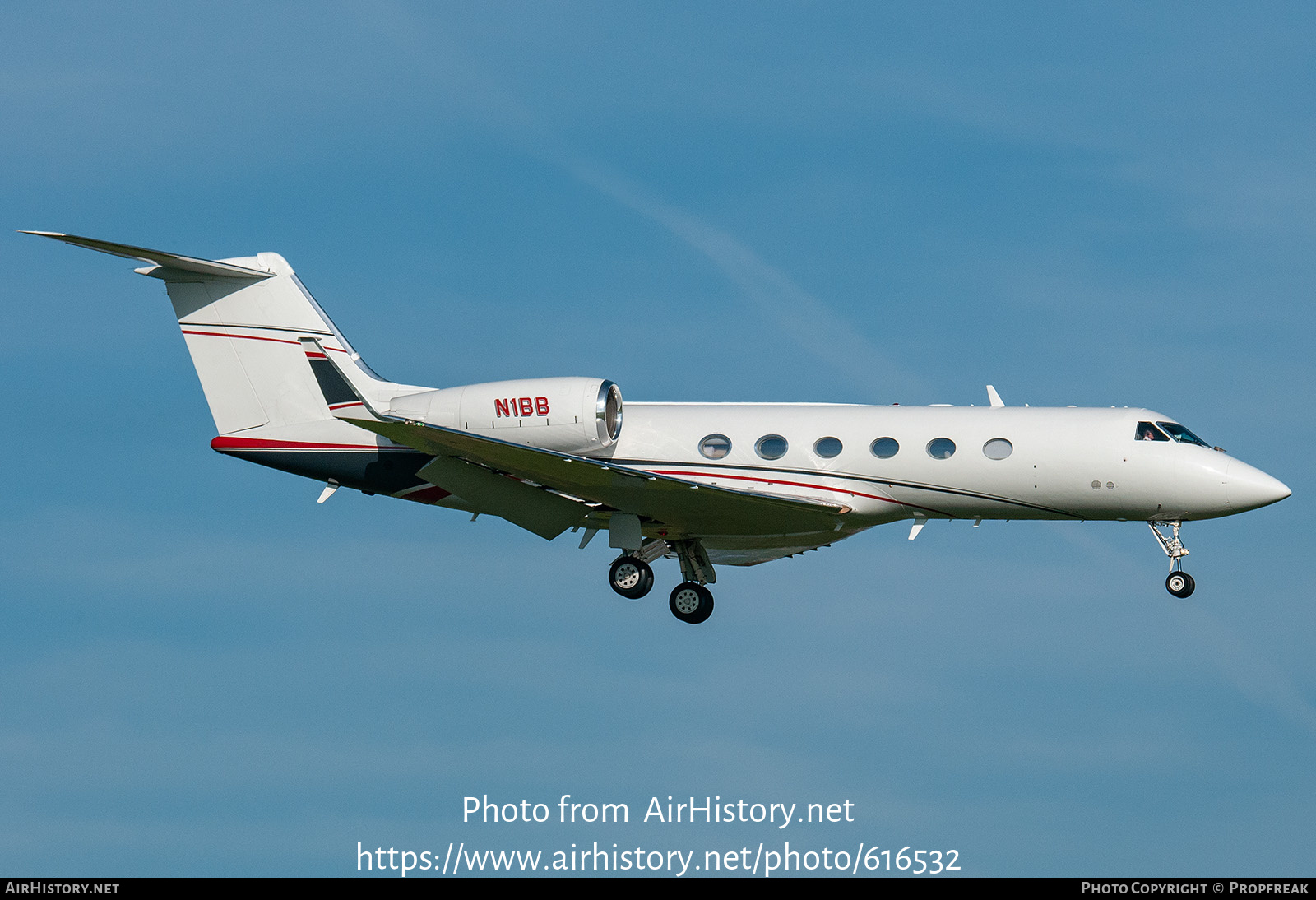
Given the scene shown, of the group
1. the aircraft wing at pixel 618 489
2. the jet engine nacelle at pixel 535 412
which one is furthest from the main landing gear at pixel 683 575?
the jet engine nacelle at pixel 535 412

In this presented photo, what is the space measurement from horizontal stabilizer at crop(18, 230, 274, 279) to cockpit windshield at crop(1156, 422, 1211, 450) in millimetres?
15156

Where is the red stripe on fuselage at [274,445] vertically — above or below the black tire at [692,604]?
above

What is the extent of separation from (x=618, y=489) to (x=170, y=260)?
8734 millimetres

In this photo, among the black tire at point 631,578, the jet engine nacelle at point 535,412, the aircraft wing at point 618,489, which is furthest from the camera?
the black tire at point 631,578

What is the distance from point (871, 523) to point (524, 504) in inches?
220

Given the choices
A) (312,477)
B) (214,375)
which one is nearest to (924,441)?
(312,477)

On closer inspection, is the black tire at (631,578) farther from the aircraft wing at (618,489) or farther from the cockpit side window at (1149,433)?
the cockpit side window at (1149,433)

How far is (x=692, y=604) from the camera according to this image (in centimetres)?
2598

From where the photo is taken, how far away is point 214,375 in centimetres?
2638

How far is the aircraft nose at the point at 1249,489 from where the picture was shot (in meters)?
23.1

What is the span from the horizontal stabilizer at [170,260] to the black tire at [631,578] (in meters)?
8.01

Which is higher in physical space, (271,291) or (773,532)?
(271,291)

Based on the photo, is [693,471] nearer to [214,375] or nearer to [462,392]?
[462,392]
